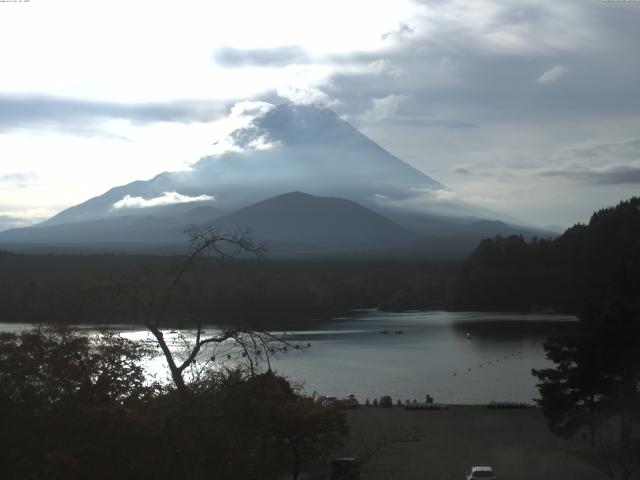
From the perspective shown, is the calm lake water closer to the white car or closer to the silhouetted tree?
the silhouetted tree

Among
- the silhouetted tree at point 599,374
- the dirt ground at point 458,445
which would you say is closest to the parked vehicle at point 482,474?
the dirt ground at point 458,445

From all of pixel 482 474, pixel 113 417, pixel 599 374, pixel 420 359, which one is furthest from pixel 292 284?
pixel 113 417

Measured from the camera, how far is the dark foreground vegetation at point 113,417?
19.8 ft

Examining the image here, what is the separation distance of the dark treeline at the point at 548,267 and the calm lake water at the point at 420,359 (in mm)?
12232

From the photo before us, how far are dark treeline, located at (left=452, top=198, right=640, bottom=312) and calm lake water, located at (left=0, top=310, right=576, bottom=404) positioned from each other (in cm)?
1223

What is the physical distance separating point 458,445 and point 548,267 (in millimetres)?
56810

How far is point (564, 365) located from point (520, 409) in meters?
6.30

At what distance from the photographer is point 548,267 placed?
71688mm

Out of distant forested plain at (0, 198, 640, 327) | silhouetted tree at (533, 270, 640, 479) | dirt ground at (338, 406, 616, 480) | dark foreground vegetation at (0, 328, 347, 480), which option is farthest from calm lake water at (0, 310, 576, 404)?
distant forested plain at (0, 198, 640, 327)

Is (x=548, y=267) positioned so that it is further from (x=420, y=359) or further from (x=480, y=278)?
(x=420, y=359)

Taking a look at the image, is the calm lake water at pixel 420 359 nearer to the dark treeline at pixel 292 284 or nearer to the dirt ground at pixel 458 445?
the dirt ground at pixel 458 445

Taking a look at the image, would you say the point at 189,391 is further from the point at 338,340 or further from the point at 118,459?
the point at 338,340

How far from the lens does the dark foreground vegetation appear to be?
605cm

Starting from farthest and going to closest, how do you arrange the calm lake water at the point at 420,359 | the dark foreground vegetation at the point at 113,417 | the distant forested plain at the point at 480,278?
1. the distant forested plain at the point at 480,278
2. the calm lake water at the point at 420,359
3. the dark foreground vegetation at the point at 113,417
